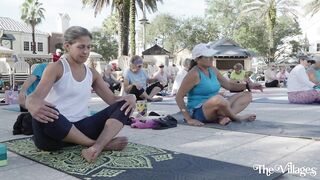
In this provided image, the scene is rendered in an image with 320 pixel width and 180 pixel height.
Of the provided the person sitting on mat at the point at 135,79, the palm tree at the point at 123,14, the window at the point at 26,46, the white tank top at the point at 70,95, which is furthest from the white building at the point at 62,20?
the white tank top at the point at 70,95

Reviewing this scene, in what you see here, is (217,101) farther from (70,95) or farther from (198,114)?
(70,95)

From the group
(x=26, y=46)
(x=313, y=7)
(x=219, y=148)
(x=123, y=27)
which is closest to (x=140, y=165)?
(x=219, y=148)

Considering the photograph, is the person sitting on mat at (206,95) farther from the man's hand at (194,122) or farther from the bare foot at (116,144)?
the bare foot at (116,144)

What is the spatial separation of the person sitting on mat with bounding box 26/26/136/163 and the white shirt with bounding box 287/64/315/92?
5470 millimetres

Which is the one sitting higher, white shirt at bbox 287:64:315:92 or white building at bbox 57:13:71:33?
white building at bbox 57:13:71:33

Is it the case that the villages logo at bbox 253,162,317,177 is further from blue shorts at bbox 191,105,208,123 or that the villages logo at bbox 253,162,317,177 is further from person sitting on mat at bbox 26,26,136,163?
blue shorts at bbox 191,105,208,123

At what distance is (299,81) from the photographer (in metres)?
8.17

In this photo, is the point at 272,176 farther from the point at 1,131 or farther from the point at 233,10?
the point at 233,10

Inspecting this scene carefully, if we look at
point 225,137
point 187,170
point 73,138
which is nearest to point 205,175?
point 187,170

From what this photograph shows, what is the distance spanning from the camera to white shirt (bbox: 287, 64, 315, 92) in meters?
8.02

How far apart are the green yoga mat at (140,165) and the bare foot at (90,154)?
4cm

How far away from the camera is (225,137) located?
14.8 feet

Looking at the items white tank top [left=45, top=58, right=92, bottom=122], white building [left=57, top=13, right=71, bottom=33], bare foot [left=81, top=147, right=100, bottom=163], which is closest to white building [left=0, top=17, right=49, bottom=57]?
white building [left=57, top=13, right=71, bottom=33]

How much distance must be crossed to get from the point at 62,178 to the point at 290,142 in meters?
2.49
